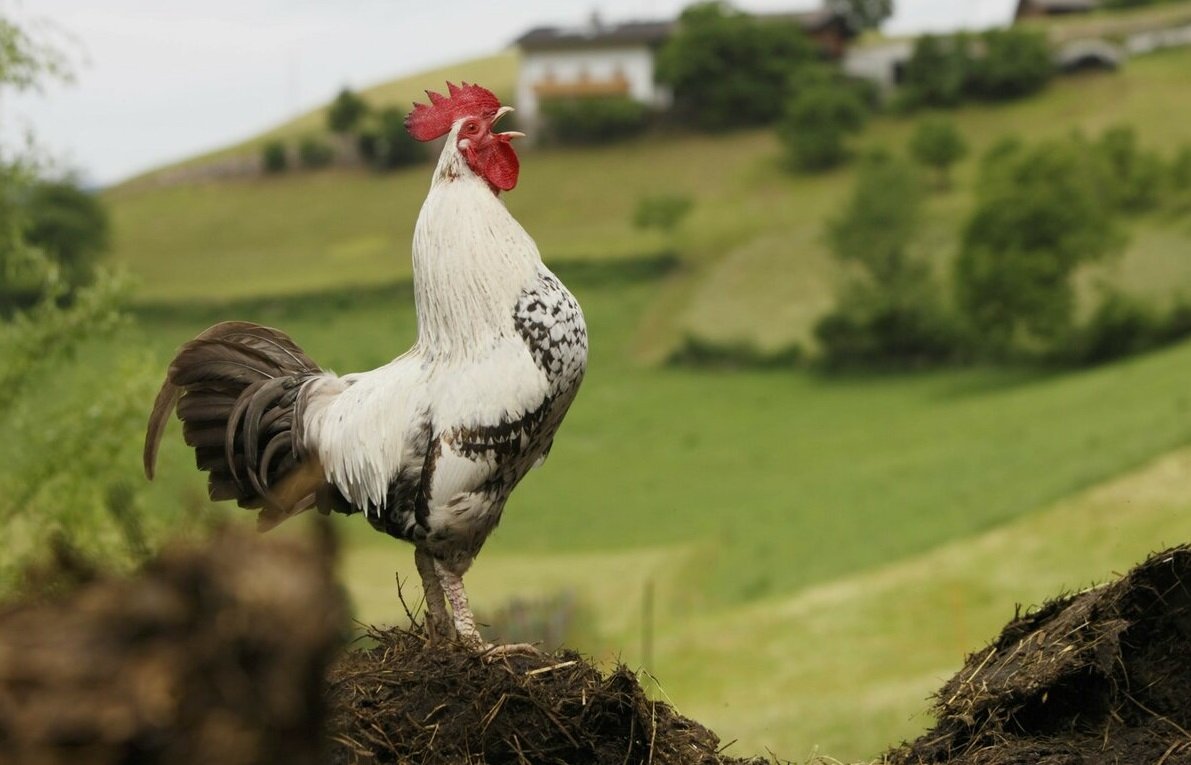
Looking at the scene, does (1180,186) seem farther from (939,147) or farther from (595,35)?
(595,35)

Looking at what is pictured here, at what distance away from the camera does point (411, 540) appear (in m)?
6.39

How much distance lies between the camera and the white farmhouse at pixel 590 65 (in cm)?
9512

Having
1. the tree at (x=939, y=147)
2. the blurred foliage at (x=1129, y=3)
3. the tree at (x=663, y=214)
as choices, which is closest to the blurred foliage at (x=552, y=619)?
the tree at (x=663, y=214)

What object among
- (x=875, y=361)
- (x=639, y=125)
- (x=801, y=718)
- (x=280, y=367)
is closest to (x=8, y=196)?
(x=801, y=718)

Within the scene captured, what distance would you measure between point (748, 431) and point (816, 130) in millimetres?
33277

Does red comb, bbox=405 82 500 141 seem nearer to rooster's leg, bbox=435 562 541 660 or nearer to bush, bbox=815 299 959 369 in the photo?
rooster's leg, bbox=435 562 541 660

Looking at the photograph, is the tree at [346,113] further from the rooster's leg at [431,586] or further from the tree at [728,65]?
the rooster's leg at [431,586]

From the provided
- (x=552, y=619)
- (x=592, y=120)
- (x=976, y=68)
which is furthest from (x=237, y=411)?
(x=976, y=68)

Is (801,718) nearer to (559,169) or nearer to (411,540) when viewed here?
(411,540)

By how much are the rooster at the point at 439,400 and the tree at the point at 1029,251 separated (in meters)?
54.9

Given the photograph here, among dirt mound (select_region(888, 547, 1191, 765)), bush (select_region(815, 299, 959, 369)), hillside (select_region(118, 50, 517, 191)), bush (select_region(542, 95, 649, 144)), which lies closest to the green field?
bush (select_region(815, 299, 959, 369))

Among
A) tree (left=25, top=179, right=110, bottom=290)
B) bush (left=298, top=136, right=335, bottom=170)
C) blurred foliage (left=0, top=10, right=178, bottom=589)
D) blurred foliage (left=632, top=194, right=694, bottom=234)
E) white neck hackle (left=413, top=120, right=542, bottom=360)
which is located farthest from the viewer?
bush (left=298, top=136, right=335, bottom=170)

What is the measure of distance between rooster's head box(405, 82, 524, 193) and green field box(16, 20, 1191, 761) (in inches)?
80.5

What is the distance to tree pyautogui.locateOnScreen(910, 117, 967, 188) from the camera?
7594 centimetres
